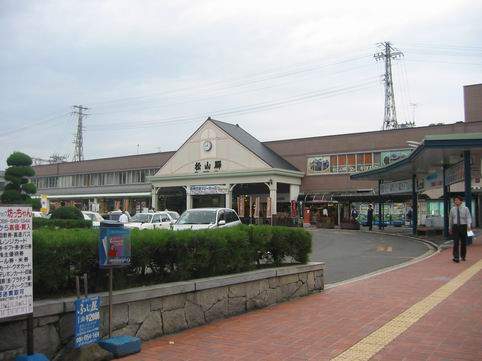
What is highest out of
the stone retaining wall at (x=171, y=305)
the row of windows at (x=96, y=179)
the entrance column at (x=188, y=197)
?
the row of windows at (x=96, y=179)

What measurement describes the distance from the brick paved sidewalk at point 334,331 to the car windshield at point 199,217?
897 cm

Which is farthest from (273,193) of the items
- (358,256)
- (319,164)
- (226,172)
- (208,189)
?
(358,256)

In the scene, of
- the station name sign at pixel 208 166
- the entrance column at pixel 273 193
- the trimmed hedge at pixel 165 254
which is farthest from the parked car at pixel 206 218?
the station name sign at pixel 208 166

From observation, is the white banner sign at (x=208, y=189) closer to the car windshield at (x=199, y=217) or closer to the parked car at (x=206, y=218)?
the parked car at (x=206, y=218)

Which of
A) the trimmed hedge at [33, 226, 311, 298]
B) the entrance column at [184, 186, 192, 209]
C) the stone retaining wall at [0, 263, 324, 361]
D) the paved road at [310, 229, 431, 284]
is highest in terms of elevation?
the entrance column at [184, 186, 192, 209]

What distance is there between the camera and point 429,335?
21.9 feet

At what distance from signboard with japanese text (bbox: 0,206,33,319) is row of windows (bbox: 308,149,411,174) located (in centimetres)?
4232

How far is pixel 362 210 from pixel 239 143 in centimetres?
1250

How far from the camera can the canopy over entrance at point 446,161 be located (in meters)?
20.0

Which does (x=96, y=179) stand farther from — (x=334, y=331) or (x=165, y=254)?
(x=334, y=331)

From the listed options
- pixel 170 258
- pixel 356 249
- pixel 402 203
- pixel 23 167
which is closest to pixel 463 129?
pixel 402 203

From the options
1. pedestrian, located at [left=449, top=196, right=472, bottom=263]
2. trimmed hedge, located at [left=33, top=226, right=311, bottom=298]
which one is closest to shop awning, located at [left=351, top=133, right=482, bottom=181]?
pedestrian, located at [left=449, top=196, right=472, bottom=263]

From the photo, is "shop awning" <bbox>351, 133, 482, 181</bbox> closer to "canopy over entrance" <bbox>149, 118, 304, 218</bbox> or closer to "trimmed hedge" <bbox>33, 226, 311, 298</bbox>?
"trimmed hedge" <bbox>33, 226, 311, 298</bbox>

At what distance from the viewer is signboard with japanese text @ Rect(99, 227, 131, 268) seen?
19.7 feet
